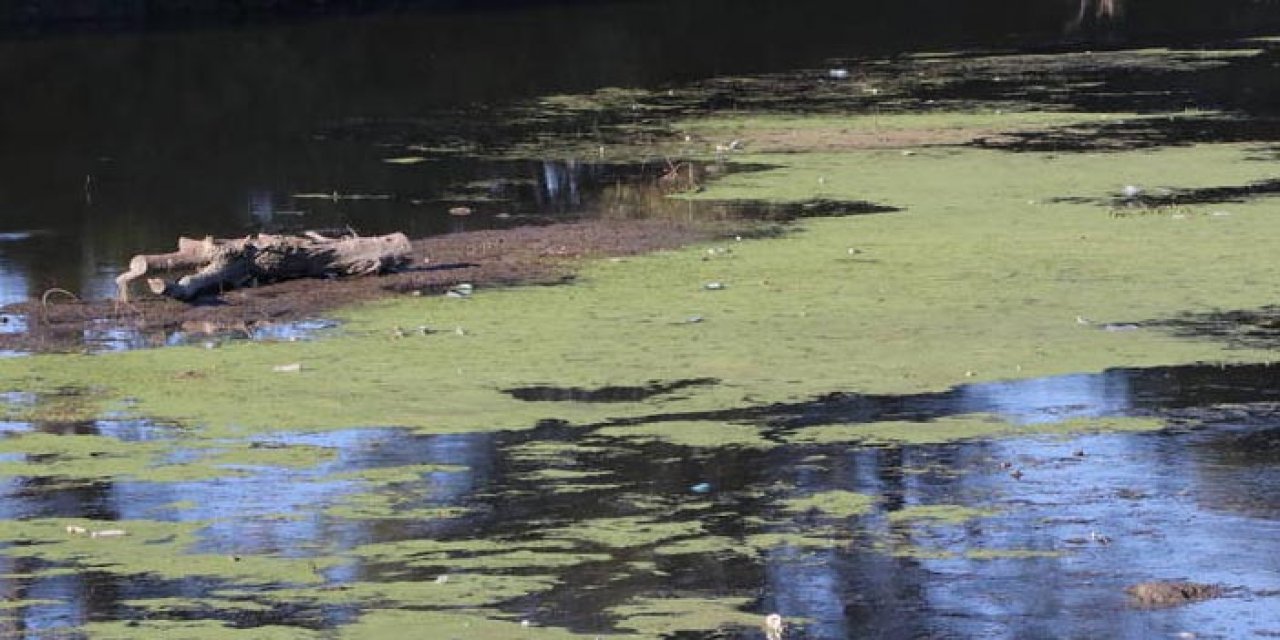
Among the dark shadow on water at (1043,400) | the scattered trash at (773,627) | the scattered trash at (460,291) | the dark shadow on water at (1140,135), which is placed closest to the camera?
the scattered trash at (773,627)

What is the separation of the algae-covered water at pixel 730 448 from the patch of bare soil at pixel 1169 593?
0.11ft

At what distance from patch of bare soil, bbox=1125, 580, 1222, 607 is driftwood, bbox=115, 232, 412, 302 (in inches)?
278

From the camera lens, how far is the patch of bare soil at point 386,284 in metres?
12.7

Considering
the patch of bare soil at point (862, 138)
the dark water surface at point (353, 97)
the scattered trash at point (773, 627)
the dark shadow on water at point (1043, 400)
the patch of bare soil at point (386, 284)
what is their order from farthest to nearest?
the patch of bare soil at point (862, 138) < the dark water surface at point (353, 97) < the patch of bare soil at point (386, 284) < the dark shadow on water at point (1043, 400) < the scattered trash at point (773, 627)

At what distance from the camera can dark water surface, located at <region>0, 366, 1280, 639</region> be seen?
741 centimetres

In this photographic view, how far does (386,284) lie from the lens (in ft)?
45.1

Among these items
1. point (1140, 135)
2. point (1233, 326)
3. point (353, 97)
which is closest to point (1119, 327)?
point (1233, 326)

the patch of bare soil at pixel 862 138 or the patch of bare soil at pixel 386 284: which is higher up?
the patch of bare soil at pixel 862 138

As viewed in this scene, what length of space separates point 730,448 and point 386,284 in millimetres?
4616

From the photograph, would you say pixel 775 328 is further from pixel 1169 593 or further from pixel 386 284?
pixel 1169 593

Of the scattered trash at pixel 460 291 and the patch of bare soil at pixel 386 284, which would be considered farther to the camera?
the scattered trash at pixel 460 291

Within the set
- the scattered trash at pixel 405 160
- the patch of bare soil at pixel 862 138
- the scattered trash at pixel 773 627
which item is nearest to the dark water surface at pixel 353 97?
the scattered trash at pixel 405 160

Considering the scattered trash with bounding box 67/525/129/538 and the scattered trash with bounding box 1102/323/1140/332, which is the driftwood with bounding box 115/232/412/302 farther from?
the scattered trash with bounding box 67/525/129/538

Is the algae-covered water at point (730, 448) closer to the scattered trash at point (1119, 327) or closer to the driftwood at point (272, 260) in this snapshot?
the scattered trash at point (1119, 327)
